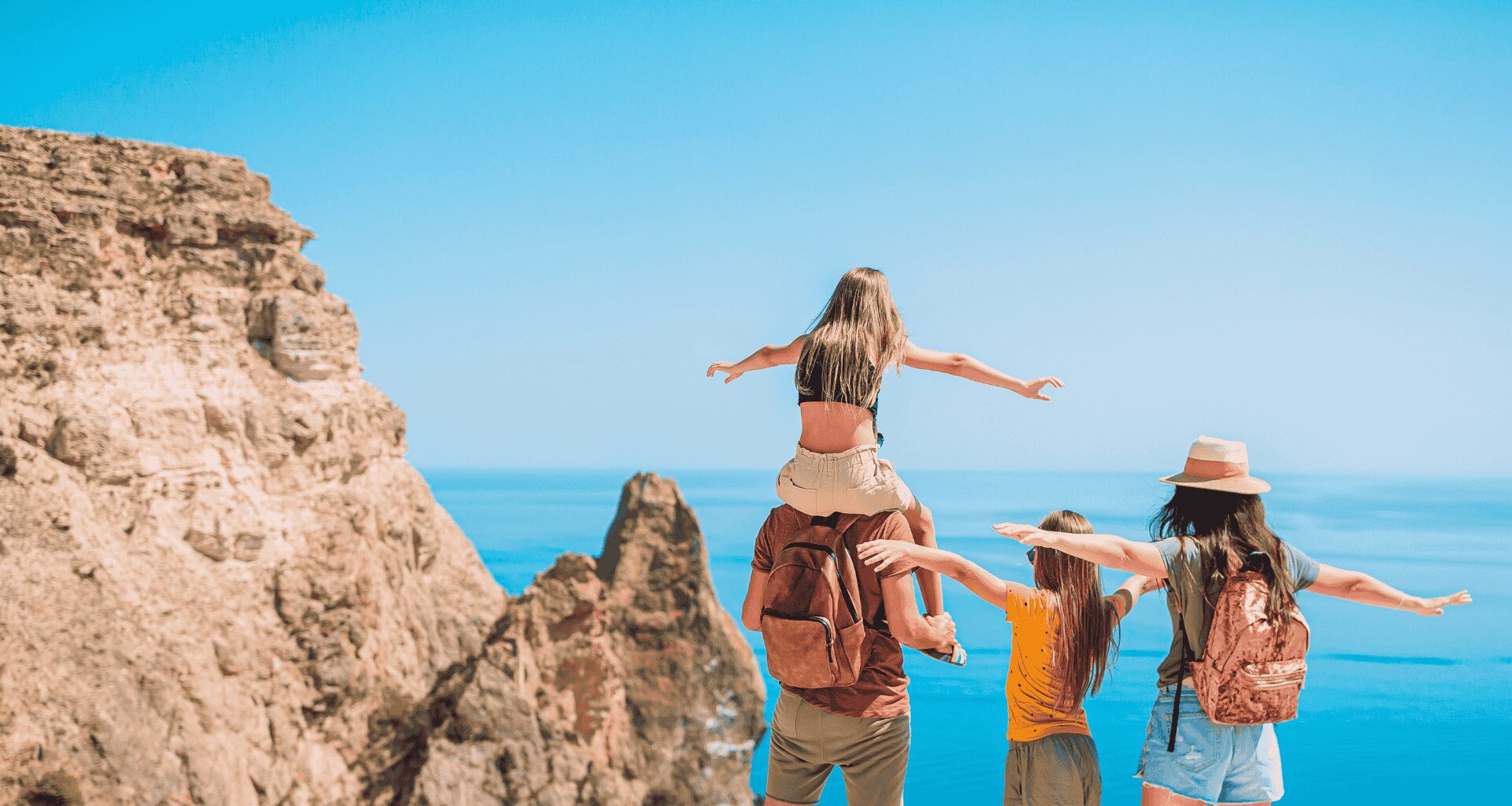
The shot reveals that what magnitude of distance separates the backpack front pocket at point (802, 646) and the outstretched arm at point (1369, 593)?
1632 millimetres

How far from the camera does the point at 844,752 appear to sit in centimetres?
392

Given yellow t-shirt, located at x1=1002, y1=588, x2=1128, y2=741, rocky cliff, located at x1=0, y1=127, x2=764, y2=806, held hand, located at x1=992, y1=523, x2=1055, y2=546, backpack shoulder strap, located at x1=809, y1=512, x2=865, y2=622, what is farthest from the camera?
rocky cliff, located at x1=0, y1=127, x2=764, y2=806

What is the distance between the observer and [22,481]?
12281 millimetres

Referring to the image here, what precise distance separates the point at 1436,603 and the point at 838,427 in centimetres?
209

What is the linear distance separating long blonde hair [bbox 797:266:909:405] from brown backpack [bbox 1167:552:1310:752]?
138 cm

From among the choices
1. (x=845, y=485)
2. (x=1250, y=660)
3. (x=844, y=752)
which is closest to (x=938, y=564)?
(x=845, y=485)

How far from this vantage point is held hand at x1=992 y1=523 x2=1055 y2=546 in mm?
3416

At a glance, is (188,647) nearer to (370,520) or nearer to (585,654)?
(370,520)

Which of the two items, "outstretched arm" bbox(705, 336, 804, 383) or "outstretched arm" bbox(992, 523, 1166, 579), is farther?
"outstretched arm" bbox(705, 336, 804, 383)

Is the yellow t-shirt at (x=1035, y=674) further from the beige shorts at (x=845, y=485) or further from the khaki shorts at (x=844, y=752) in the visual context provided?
the beige shorts at (x=845, y=485)

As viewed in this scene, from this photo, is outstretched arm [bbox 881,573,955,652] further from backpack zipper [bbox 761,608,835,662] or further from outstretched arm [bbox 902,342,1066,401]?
outstretched arm [bbox 902,342,1066,401]

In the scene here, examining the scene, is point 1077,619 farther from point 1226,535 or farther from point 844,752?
point 844,752

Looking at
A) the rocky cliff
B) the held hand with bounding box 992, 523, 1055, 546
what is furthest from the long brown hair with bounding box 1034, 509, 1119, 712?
the rocky cliff

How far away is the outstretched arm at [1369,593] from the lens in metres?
3.57
